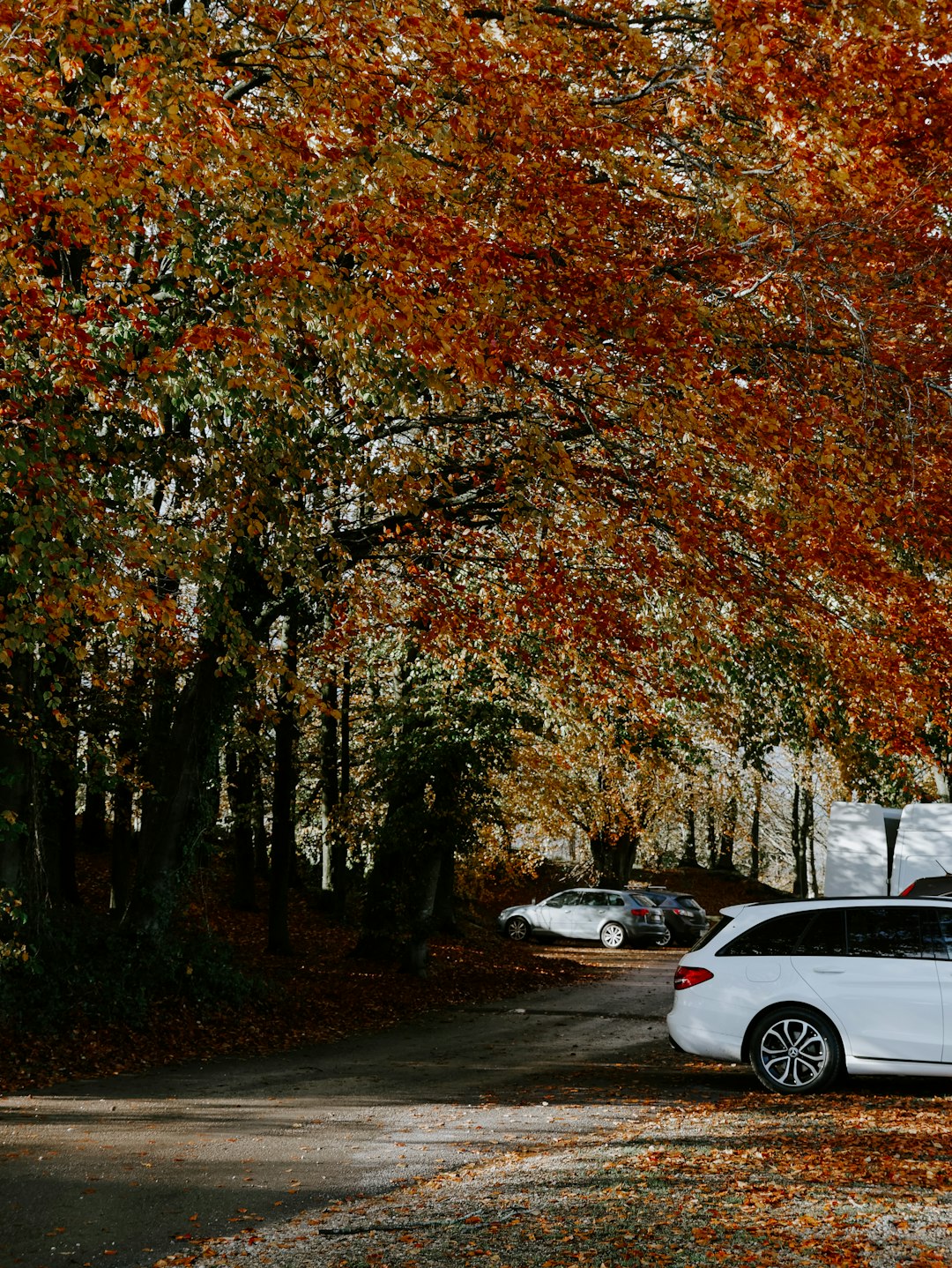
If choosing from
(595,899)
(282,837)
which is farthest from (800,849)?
(282,837)

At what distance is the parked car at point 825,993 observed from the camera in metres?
9.67

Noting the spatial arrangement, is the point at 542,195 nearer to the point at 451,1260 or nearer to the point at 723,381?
the point at 723,381

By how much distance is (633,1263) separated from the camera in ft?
16.3

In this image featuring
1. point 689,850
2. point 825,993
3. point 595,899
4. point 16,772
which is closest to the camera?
point 825,993

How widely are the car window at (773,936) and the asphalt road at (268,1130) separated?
1686 millimetres

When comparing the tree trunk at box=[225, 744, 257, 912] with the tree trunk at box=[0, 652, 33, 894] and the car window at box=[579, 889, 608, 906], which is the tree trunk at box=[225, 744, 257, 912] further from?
the tree trunk at box=[0, 652, 33, 894]

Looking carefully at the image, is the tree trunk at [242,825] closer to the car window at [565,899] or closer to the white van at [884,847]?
the car window at [565,899]

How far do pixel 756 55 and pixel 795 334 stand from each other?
11.1 feet

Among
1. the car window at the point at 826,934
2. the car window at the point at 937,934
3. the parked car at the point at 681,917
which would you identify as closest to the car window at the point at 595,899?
the parked car at the point at 681,917

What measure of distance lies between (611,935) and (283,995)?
16546mm

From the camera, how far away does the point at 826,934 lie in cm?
1026

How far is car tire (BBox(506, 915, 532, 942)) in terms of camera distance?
3153 centimetres

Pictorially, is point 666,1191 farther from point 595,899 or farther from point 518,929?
point 518,929

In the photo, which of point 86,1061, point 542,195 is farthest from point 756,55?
point 86,1061
